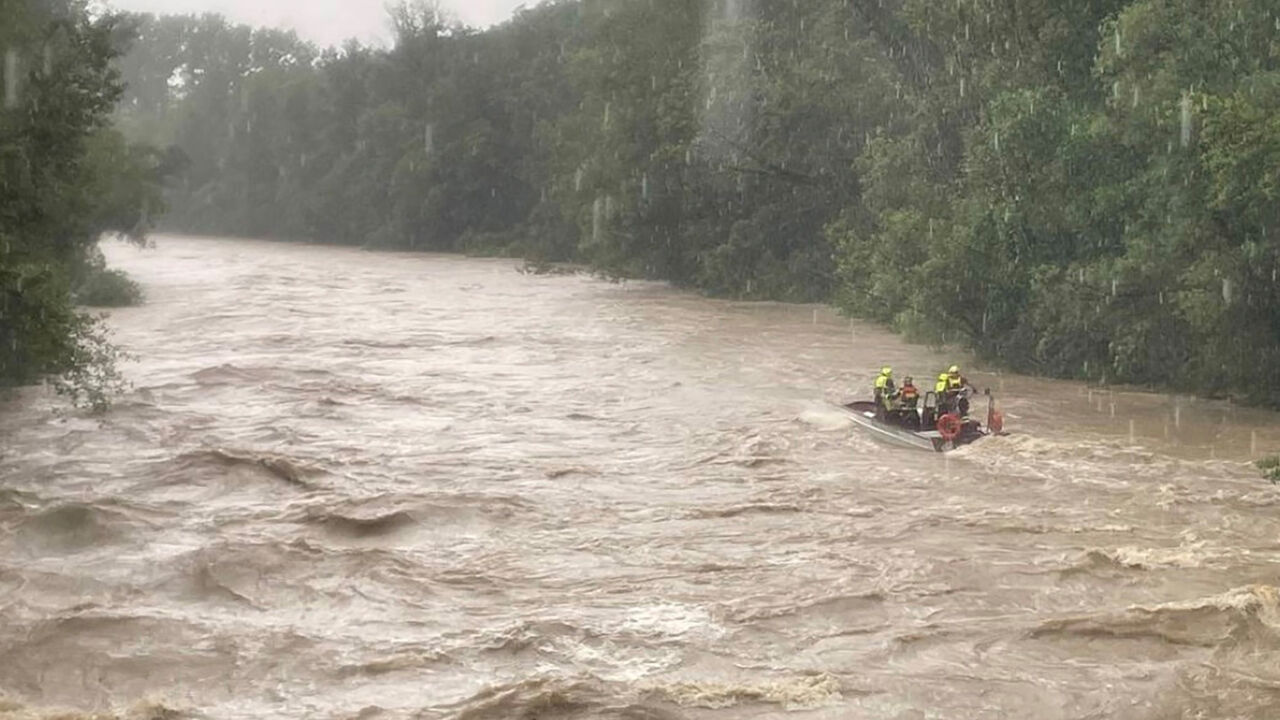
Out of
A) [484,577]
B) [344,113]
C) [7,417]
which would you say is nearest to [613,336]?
[7,417]

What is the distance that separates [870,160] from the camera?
35.5m

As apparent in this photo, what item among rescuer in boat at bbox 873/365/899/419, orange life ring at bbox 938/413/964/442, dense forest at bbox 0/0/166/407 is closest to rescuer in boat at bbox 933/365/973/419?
orange life ring at bbox 938/413/964/442

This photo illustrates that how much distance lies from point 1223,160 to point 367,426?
13007mm

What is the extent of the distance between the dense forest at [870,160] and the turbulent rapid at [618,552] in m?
2.16

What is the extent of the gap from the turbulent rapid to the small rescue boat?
0.36 metres

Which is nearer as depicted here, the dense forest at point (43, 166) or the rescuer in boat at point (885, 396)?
the dense forest at point (43, 166)

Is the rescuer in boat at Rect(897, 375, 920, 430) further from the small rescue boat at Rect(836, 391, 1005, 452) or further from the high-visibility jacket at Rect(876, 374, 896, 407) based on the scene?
the high-visibility jacket at Rect(876, 374, 896, 407)

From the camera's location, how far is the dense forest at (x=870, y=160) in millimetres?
22469

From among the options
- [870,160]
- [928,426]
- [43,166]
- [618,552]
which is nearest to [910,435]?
[928,426]

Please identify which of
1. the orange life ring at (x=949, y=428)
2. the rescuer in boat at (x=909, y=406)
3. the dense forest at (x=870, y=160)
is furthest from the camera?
Answer: the dense forest at (x=870, y=160)

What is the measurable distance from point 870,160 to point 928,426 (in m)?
16.1

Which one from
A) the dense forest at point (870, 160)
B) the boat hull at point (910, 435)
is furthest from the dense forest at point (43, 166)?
the dense forest at point (870, 160)

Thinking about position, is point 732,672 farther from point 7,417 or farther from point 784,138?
point 784,138

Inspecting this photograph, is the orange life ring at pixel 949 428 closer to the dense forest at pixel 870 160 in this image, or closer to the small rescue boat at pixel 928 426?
the small rescue boat at pixel 928 426
